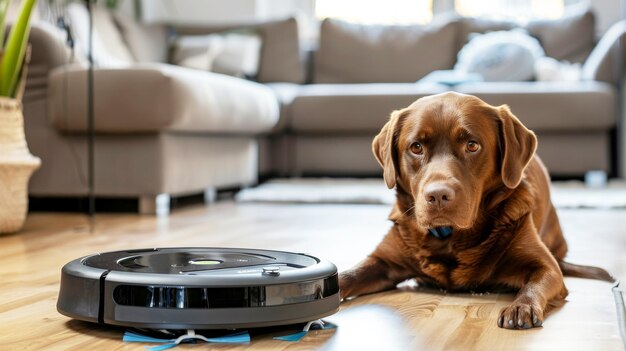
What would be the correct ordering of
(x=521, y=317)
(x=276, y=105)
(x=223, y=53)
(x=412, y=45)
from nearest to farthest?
(x=521, y=317) < (x=276, y=105) < (x=223, y=53) < (x=412, y=45)

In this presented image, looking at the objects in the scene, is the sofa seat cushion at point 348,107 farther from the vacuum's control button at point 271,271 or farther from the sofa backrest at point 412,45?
the vacuum's control button at point 271,271

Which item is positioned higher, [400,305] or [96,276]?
[96,276]

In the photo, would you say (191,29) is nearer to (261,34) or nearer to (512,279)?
(261,34)

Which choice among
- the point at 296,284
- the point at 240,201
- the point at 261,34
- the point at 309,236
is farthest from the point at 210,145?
the point at 296,284

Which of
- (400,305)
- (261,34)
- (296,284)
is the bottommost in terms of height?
(400,305)

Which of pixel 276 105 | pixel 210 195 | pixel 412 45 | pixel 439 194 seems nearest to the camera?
pixel 439 194

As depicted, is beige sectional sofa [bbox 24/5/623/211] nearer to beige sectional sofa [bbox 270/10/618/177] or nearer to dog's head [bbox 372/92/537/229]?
beige sectional sofa [bbox 270/10/618/177]

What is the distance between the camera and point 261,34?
597 cm

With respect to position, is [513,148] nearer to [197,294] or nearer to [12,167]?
[197,294]

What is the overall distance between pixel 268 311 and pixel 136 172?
2.40 meters

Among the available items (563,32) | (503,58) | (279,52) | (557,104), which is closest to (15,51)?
(557,104)

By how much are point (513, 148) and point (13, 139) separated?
1808mm

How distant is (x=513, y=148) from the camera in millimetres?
→ 1657

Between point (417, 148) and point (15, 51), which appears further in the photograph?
point (15, 51)
